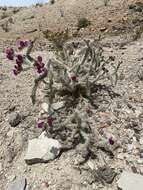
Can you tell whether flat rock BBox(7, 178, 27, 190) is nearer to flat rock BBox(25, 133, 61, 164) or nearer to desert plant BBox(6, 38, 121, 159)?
flat rock BBox(25, 133, 61, 164)

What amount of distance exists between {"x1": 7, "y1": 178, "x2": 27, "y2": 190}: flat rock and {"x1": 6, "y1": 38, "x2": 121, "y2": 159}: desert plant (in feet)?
→ 2.02

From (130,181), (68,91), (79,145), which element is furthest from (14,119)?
(130,181)

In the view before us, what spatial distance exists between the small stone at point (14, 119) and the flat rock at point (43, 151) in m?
0.67

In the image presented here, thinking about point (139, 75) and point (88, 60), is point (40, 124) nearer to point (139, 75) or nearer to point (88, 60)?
point (88, 60)

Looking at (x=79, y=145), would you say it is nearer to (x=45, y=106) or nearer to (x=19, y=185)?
(x=19, y=185)

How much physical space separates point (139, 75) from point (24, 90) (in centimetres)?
173

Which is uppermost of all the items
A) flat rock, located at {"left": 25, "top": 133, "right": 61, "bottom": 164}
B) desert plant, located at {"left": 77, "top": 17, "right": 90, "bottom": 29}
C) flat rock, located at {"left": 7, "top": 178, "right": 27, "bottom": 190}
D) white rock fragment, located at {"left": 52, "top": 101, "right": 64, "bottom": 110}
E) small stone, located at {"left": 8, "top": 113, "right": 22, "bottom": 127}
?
white rock fragment, located at {"left": 52, "top": 101, "right": 64, "bottom": 110}

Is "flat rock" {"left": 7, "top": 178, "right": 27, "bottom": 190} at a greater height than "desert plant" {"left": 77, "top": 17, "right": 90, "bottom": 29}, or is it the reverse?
"flat rock" {"left": 7, "top": 178, "right": 27, "bottom": 190}

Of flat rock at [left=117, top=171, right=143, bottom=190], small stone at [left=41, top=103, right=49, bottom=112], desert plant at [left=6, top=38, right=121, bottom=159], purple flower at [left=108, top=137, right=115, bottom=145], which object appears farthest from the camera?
small stone at [left=41, top=103, right=49, bottom=112]

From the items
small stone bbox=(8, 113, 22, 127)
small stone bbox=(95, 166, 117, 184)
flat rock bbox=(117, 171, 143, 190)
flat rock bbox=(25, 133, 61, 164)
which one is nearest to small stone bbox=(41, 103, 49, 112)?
small stone bbox=(8, 113, 22, 127)

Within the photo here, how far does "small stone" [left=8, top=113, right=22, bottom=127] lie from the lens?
20.2 feet

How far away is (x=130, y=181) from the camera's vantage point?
16.4ft

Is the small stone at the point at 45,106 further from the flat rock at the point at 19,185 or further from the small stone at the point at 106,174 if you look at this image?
the small stone at the point at 106,174

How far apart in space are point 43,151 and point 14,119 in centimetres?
89
